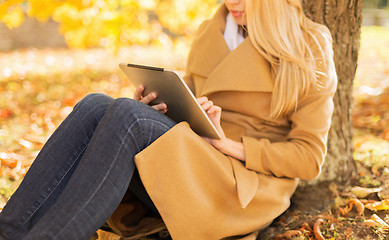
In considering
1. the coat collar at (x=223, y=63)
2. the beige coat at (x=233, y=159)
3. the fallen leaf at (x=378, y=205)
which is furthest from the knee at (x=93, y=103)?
the fallen leaf at (x=378, y=205)

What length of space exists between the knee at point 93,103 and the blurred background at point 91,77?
0.85 metres

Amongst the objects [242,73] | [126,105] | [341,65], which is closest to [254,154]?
[242,73]

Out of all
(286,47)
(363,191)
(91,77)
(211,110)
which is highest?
(286,47)

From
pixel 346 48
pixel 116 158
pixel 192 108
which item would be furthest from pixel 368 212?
pixel 116 158

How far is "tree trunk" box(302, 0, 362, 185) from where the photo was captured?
2.46m

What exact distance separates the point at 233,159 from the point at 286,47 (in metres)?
0.56

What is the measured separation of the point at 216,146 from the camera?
6.35ft

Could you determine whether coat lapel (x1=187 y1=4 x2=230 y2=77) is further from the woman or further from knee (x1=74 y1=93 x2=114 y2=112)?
knee (x1=74 y1=93 x2=114 y2=112)

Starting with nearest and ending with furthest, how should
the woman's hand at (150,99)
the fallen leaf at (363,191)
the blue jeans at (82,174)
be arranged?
the blue jeans at (82,174)
the woman's hand at (150,99)
the fallen leaf at (363,191)

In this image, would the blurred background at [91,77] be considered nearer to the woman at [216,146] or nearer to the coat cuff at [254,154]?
the woman at [216,146]

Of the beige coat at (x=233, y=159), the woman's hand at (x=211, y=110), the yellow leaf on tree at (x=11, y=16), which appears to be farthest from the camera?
the yellow leaf on tree at (x=11, y=16)

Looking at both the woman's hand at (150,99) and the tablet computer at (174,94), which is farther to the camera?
the woman's hand at (150,99)

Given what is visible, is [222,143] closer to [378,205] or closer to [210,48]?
[210,48]

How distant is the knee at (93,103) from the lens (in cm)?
194
